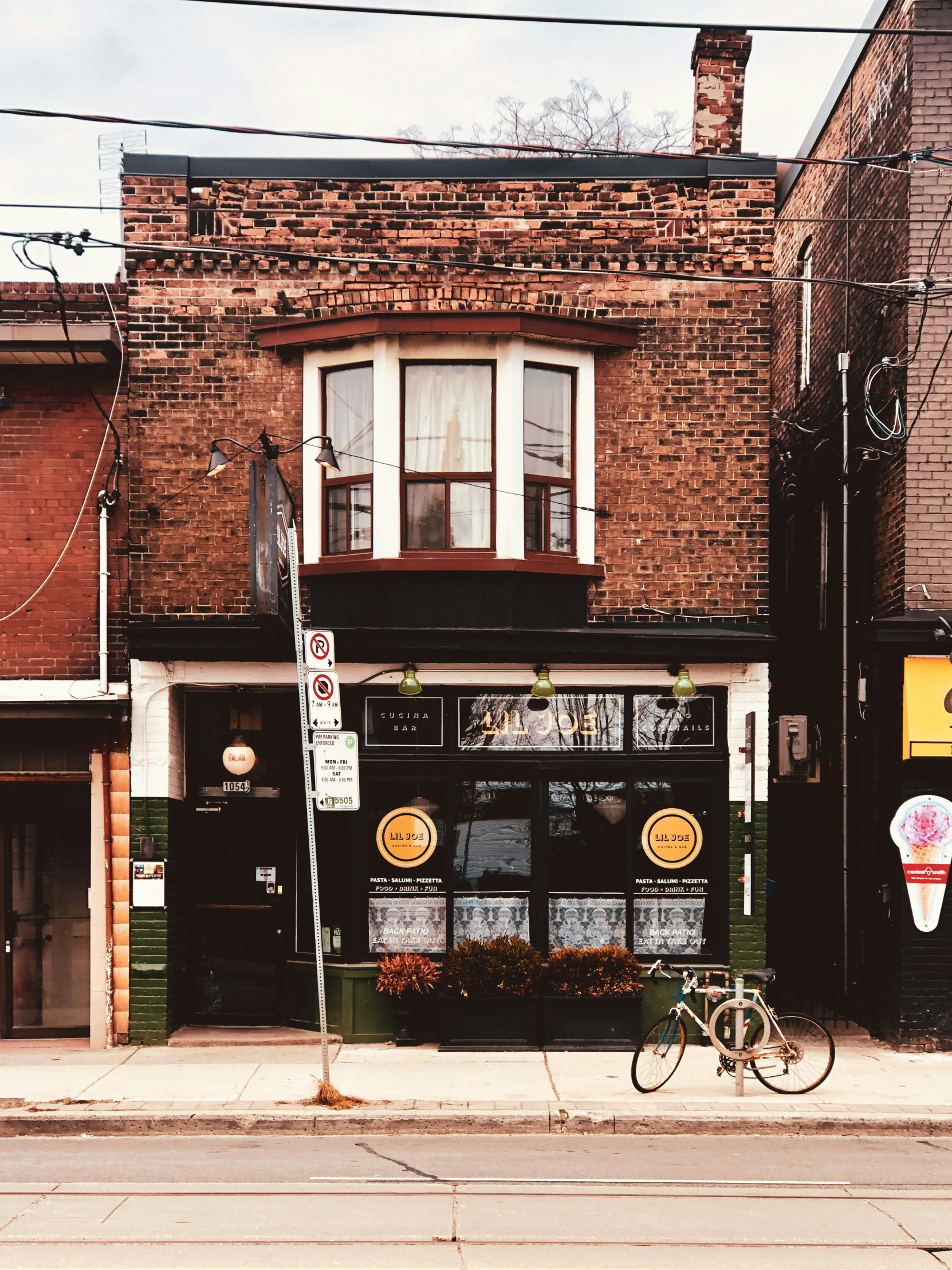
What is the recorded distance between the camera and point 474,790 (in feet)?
45.6

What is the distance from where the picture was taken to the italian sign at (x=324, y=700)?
1122 cm

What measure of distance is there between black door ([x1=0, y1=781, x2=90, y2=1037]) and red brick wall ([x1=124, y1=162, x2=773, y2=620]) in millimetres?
2383

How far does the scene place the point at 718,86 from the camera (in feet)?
47.1

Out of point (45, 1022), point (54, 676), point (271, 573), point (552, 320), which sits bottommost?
point (45, 1022)

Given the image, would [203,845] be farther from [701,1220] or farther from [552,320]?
[701,1220]

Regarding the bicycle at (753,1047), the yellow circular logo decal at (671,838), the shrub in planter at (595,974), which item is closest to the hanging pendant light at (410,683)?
the yellow circular logo decal at (671,838)

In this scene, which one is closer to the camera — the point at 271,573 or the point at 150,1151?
the point at 150,1151

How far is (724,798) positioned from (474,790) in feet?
8.24

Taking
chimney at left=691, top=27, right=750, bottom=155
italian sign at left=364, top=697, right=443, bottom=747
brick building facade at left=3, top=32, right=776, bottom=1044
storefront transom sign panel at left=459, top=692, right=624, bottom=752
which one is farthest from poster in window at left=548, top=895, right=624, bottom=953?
chimney at left=691, top=27, right=750, bottom=155

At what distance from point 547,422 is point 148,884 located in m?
6.03

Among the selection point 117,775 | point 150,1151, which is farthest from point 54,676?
point 150,1151

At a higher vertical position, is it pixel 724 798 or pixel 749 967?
pixel 724 798

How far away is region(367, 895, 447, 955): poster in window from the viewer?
45.3 ft

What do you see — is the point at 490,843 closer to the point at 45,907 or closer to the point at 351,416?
the point at 351,416
